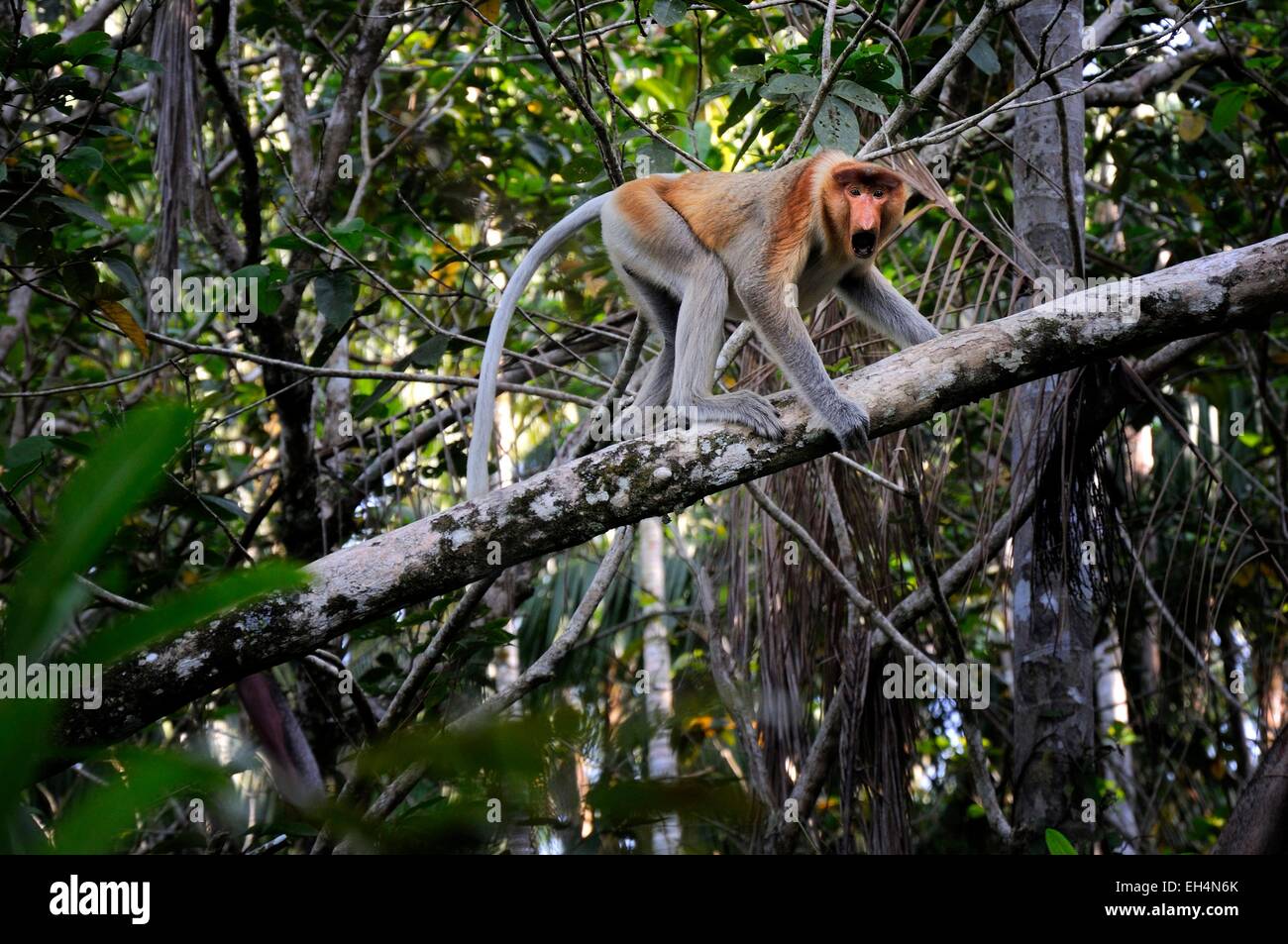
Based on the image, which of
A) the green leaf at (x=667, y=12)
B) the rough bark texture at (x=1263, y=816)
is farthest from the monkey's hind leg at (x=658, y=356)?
the rough bark texture at (x=1263, y=816)

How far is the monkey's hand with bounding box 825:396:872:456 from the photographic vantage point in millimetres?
3424

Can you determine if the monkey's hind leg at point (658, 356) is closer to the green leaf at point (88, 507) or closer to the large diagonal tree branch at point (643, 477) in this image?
the large diagonal tree branch at point (643, 477)

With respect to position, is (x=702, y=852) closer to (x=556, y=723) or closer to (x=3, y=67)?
(x=556, y=723)

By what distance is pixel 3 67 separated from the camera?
13.3 feet

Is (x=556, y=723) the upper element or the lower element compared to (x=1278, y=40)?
lower

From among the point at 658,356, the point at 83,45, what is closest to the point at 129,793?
the point at 658,356

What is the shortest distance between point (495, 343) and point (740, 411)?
3.11 feet

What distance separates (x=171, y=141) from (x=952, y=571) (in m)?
3.86

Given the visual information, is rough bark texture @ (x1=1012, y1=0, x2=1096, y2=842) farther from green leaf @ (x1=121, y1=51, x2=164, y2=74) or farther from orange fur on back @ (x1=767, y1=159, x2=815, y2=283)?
green leaf @ (x1=121, y1=51, x2=164, y2=74)

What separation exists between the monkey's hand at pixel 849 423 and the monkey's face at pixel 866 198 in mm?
887

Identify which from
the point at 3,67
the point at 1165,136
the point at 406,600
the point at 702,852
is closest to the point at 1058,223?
the point at 1165,136

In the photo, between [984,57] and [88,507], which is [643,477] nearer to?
[88,507]

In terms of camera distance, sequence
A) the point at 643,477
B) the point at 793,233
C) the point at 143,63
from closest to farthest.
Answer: the point at 643,477
the point at 793,233
the point at 143,63

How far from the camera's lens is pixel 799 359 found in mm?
3957
